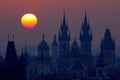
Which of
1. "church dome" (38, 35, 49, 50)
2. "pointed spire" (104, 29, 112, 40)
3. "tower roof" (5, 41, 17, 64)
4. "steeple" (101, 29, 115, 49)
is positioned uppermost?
"pointed spire" (104, 29, 112, 40)

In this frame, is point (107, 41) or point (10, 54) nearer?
point (10, 54)

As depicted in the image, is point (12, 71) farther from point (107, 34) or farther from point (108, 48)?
point (107, 34)

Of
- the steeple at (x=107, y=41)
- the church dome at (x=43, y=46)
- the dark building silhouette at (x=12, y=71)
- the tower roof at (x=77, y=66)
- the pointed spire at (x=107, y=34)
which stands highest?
the pointed spire at (x=107, y=34)

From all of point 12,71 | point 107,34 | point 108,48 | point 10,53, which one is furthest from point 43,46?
point 12,71

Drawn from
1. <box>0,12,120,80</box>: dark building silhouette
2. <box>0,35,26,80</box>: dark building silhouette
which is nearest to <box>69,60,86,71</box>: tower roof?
<box>0,12,120,80</box>: dark building silhouette

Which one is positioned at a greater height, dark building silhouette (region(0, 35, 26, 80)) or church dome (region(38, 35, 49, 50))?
church dome (region(38, 35, 49, 50))

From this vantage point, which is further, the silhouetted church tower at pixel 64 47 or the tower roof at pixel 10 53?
the silhouetted church tower at pixel 64 47

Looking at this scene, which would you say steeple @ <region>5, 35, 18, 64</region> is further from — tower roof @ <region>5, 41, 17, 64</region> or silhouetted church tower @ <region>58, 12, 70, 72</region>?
silhouetted church tower @ <region>58, 12, 70, 72</region>

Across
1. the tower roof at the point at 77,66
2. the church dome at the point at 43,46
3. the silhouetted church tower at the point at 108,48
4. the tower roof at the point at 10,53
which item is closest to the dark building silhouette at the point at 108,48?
the silhouetted church tower at the point at 108,48

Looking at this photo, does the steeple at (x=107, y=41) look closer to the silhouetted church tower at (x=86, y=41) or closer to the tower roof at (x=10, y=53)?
the silhouetted church tower at (x=86, y=41)

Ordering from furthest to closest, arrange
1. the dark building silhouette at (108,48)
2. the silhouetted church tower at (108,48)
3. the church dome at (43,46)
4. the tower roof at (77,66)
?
1. the silhouetted church tower at (108,48)
2. the dark building silhouette at (108,48)
3. the tower roof at (77,66)
4. the church dome at (43,46)

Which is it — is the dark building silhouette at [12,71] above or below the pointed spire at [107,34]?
below

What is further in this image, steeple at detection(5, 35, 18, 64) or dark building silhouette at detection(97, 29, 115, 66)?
dark building silhouette at detection(97, 29, 115, 66)

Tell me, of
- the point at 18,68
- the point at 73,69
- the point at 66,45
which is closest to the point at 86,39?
the point at 66,45
